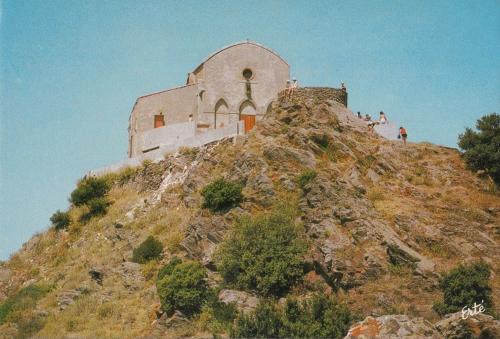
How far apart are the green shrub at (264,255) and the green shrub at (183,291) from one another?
1.04 m

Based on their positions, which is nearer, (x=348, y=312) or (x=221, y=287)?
(x=348, y=312)

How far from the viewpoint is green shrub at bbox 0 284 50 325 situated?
3147cm

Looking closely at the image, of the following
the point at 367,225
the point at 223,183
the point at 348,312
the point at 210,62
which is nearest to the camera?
the point at 348,312

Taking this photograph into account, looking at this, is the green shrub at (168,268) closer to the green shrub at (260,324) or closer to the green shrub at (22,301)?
the green shrub at (260,324)

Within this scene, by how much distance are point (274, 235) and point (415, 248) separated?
18.1ft

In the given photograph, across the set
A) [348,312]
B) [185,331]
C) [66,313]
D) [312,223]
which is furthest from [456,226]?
[66,313]

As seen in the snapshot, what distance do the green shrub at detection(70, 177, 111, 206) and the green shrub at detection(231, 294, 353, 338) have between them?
61.7 ft

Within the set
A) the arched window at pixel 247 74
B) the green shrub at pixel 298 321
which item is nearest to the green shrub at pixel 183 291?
the green shrub at pixel 298 321

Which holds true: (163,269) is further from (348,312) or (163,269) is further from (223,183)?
(348,312)

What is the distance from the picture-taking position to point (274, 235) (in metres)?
28.1

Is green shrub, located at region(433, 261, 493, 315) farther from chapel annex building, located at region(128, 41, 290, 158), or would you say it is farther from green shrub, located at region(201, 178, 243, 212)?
chapel annex building, located at region(128, 41, 290, 158)

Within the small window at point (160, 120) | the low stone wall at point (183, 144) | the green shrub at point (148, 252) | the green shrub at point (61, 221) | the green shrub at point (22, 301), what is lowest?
the green shrub at point (22, 301)

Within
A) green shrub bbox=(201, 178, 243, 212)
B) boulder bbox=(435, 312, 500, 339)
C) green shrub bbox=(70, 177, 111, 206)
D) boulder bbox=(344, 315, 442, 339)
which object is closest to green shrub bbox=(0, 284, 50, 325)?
green shrub bbox=(70, 177, 111, 206)

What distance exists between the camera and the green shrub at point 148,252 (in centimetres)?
3250
